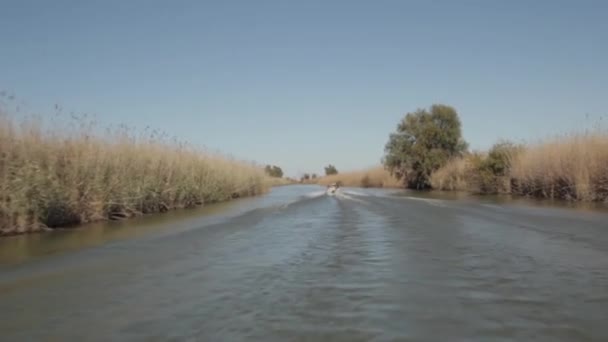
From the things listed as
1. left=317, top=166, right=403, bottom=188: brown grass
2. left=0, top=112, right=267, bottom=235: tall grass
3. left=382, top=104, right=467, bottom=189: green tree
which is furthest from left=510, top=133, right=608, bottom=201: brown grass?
left=317, top=166, right=403, bottom=188: brown grass

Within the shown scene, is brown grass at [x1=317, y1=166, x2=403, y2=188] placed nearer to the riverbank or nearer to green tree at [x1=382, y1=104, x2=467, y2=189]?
green tree at [x1=382, y1=104, x2=467, y2=189]

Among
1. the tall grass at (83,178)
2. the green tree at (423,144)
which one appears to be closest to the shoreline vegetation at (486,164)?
the green tree at (423,144)

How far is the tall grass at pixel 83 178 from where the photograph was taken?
9555mm

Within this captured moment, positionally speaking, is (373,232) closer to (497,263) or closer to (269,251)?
(269,251)

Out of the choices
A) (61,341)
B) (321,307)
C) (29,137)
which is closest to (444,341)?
(321,307)

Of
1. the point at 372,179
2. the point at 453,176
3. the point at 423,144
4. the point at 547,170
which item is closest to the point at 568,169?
the point at 547,170

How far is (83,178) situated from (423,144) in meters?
37.1

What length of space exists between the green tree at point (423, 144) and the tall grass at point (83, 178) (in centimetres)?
2849

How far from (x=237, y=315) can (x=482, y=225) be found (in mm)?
7186

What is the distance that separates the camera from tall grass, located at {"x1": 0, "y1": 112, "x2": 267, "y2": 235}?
955cm

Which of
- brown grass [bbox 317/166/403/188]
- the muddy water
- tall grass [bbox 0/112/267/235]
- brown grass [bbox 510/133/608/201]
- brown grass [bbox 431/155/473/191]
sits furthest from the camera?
brown grass [bbox 317/166/403/188]

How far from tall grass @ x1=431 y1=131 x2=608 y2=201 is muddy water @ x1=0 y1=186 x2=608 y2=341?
32.5 ft

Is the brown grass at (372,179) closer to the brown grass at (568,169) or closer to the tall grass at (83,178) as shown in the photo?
the brown grass at (568,169)

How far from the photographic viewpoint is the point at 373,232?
9.02 metres
